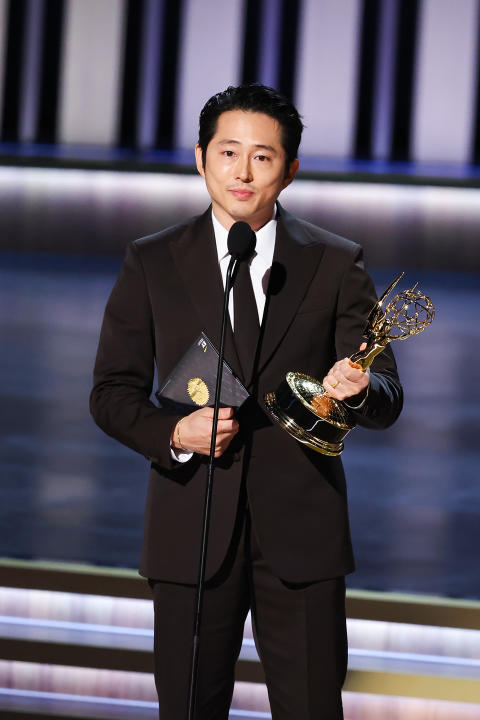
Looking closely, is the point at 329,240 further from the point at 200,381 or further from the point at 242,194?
the point at 200,381

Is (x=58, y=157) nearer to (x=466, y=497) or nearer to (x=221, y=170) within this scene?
(x=466, y=497)

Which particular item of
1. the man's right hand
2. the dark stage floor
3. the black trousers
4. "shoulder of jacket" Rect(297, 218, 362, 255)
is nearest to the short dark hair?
"shoulder of jacket" Rect(297, 218, 362, 255)

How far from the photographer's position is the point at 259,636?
1.54 metres

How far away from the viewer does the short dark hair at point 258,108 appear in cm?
147

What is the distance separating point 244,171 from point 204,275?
0.52 ft

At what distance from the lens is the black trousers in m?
1.50

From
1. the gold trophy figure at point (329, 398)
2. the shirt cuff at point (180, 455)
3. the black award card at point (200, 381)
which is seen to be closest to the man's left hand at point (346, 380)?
the gold trophy figure at point (329, 398)

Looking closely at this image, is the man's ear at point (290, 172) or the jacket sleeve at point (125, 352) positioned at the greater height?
the man's ear at point (290, 172)

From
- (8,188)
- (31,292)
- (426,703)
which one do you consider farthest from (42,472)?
(8,188)

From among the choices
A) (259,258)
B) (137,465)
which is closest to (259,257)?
(259,258)

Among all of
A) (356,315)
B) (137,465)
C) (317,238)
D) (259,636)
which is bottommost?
(137,465)

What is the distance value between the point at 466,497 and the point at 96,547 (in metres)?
1.20

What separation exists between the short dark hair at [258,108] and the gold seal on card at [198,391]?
304 mm

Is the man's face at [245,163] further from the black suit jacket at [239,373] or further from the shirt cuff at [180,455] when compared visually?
the shirt cuff at [180,455]
